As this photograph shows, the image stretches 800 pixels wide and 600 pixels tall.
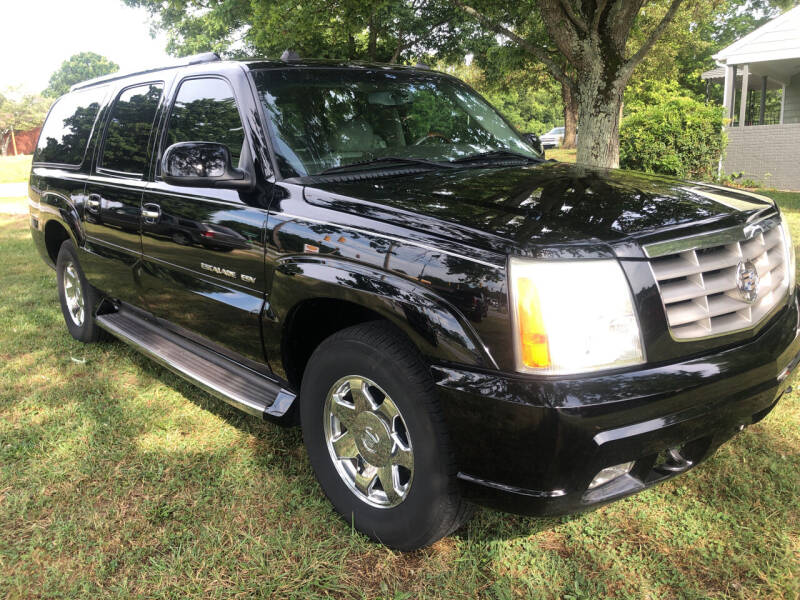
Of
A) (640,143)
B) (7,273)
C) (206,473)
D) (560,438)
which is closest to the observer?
(560,438)

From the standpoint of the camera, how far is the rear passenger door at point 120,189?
12.4 ft

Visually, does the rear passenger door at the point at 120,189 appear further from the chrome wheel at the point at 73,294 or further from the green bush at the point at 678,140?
the green bush at the point at 678,140

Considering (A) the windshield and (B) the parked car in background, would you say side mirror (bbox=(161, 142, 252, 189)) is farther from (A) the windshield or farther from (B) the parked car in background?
(B) the parked car in background

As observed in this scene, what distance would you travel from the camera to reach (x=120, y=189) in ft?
12.8

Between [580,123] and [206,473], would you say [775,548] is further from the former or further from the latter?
[580,123]

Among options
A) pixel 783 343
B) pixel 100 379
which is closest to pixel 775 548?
pixel 783 343

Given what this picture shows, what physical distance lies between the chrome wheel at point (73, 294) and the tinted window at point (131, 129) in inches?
46.0

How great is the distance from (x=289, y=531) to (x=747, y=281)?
205 centimetres

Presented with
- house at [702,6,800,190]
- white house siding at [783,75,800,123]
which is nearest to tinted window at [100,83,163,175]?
house at [702,6,800,190]

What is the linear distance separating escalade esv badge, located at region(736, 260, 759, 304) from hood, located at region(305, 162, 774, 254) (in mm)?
172

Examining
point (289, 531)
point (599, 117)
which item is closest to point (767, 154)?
point (599, 117)

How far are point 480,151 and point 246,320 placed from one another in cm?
156

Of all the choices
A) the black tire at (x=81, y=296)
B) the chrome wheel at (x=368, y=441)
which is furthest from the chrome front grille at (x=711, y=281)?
the black tire at (x=81, y=296)

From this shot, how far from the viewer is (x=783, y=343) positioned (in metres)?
2.44
